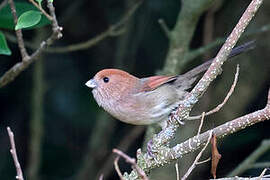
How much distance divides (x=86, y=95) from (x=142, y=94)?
1.72 metres

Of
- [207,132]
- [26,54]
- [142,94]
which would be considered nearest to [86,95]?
[142,94]

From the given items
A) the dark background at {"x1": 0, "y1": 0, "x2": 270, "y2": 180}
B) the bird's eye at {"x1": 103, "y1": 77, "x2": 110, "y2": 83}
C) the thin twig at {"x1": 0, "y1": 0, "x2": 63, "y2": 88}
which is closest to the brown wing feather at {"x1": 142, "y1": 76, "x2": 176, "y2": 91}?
the bird's eye at {"x1": 103, "y1": 77, "x2": 110, "y2": 83}

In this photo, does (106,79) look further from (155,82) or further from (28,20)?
(28,20)

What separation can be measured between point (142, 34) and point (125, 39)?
0.20m

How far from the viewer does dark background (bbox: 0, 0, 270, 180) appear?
5.02 m

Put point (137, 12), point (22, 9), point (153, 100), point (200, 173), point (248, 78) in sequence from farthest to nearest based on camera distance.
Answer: point (137, 12) < point (200, 173) < point (248, 78) < point (153, 100) < point (22, 9)

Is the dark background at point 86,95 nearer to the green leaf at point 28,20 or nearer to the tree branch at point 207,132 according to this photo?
the tree branch at point 207,132

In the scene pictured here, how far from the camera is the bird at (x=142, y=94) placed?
12.2ft

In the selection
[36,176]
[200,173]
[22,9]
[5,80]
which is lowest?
[200,173]

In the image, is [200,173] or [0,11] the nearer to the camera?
[0,11]

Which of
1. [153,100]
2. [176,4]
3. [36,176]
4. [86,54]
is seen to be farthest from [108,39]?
[153,100]

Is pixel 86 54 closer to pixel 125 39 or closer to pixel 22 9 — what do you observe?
pixel 125 39

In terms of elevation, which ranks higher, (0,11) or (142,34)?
(0,11)

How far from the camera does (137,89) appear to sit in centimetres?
391
